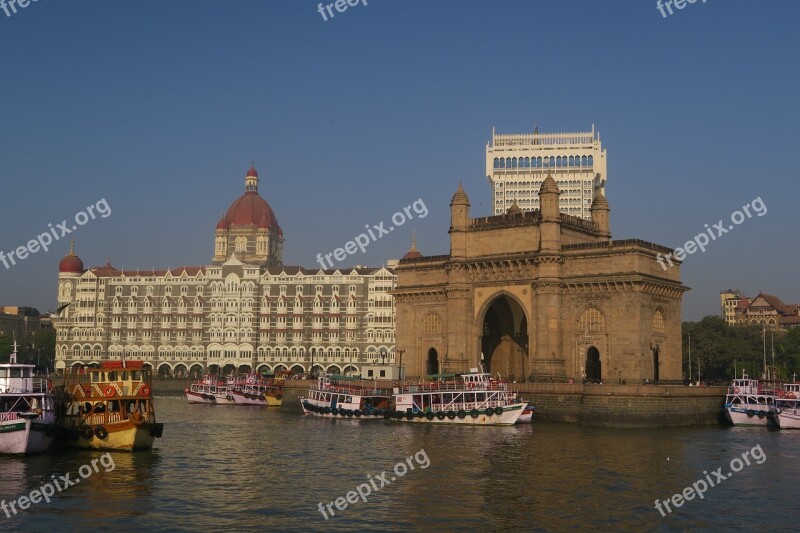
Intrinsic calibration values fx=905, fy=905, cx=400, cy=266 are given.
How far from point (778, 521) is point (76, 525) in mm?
26667

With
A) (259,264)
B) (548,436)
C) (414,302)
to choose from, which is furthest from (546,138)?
(548,436)

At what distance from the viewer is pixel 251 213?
181 metres

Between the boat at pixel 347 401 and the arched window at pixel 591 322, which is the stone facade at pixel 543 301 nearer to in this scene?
the arched window at pixel 591 322

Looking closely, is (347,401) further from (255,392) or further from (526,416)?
(255,392)

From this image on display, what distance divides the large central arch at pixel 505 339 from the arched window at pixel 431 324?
449 centimetres

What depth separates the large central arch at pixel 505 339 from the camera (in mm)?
90375

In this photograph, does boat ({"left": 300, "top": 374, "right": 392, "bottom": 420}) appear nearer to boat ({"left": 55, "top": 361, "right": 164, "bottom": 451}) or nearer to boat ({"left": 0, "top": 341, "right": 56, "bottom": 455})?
boat ({"left": 55, "top": 361, "right": 164, "bottom": 451})

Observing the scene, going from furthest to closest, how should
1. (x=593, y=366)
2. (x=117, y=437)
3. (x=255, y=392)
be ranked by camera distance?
1. (x=255, y=392)
2. (x=593, y=366)
3. (x=117, y=437)

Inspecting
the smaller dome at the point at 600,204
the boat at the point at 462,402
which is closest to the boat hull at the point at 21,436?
the boat at the point at 462,402

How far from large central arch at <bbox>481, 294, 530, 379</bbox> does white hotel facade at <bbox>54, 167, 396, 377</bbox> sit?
187 ft

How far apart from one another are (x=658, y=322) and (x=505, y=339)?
17665mm

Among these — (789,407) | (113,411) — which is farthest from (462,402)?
(113,411)

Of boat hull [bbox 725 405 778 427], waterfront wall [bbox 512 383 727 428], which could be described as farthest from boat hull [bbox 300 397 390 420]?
boat hull [bbox 725 405 778 427]

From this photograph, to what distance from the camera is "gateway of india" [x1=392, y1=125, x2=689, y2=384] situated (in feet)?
247
